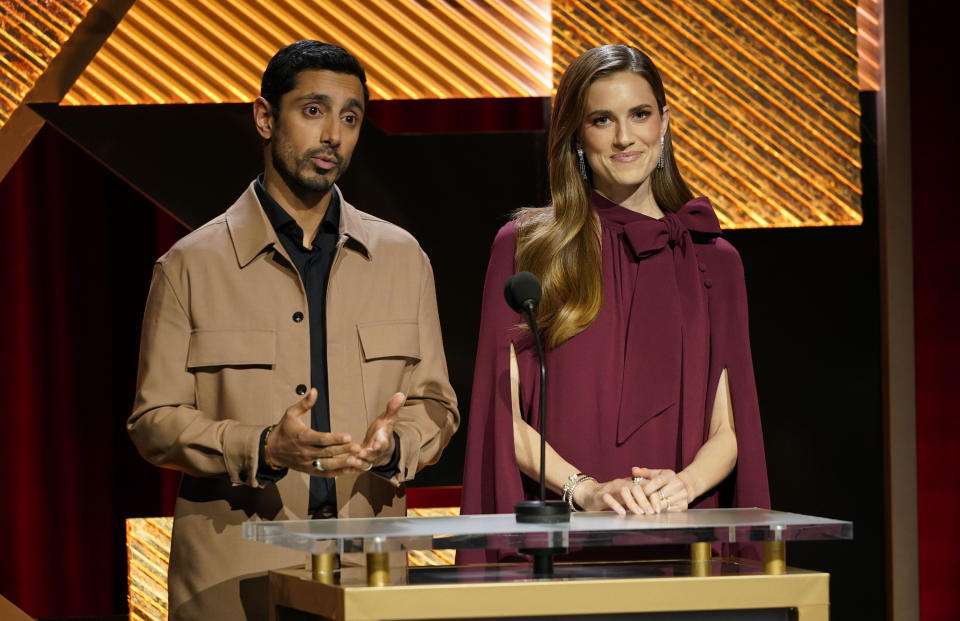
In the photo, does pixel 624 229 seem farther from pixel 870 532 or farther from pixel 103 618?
pixel 103 618

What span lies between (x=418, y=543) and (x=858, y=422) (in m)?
2.85

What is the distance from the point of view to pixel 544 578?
1846 millimetres

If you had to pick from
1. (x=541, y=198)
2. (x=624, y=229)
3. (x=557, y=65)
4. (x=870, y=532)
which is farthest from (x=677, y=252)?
(x=870, y=532)

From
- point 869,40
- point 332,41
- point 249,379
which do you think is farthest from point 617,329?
point 869,40

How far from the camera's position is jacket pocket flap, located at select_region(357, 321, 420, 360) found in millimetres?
2715

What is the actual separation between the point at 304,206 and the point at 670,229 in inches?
31.8

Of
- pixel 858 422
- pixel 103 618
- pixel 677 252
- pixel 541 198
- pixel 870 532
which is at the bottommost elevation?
pixel 103 618

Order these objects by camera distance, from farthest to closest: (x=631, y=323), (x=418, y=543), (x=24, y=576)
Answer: (x=24, y=576), (x=631, y=323), (x=418, y=543)

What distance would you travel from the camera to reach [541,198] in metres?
4.09

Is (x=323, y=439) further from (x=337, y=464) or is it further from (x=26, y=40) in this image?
(x=26, y=40)

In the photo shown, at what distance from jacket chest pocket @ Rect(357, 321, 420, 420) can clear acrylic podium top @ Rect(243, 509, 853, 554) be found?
716 mm

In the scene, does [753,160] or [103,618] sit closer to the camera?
[103,618]

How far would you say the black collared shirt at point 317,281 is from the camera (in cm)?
266

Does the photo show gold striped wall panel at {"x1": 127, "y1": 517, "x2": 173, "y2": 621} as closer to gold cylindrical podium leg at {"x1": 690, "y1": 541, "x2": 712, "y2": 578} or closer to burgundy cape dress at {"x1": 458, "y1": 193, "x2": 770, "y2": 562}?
burgundy cape dress at {"x1": 458, "y1": 193, "x2": 770, "y2": 562}
